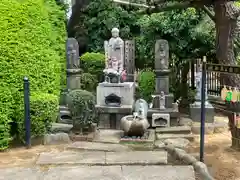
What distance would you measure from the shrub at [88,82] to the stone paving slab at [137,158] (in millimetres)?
5187

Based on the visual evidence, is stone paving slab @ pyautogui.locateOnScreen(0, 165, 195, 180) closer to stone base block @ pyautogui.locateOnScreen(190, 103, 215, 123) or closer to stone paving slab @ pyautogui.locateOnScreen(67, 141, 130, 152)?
stone paving slab @ pyautogui.locateOnScreen(67, 141, 130, 152)

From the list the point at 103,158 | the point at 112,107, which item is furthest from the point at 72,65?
the point at 103,158

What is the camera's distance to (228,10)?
9.57 metres

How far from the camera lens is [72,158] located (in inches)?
266

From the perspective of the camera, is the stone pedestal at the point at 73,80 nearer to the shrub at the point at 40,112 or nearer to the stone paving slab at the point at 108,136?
the stone paving slab at the point at 108,136

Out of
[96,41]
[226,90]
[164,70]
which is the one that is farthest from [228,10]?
[96,41]

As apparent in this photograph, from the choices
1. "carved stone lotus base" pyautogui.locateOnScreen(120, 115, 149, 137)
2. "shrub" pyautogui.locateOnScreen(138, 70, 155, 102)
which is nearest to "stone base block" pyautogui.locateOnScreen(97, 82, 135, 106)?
"shrub" pyautogui.locateOnScreen(138, 70, 155, 102)

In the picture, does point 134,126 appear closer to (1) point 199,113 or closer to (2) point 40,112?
(2) point 40,112

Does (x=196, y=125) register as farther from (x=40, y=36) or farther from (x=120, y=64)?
(x=40, y=36)

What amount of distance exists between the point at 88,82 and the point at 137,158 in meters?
5.79

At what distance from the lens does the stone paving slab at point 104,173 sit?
5609 mm

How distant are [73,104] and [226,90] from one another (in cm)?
338

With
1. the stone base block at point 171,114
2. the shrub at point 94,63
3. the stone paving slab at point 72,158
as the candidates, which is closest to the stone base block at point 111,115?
the stone base block at point 171,114

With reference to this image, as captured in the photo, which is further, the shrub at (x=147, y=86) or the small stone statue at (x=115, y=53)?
the shrub at (x=147, y=86)
